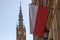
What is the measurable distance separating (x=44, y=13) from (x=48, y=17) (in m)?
1.68

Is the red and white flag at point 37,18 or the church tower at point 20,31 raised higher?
the red and white flag at point 37,18

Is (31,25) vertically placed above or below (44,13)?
below

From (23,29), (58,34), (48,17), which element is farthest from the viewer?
(23,29)

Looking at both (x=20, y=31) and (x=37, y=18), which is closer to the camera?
(x=37, y=18)

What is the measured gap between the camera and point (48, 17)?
17.9m

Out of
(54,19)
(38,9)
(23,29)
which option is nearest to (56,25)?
(54,19)

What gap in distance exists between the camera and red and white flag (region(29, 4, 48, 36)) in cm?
1595

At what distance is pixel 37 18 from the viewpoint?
52.8 feet

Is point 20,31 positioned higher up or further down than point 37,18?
further down

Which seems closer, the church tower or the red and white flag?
the red and white flag

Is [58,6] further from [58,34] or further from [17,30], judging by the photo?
[17,30]

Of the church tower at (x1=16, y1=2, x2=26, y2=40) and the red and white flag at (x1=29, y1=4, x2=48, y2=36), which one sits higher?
the red and white flag at (x1=29, y1=4, x2=48, y2=36)

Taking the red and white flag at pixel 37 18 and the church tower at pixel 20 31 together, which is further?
the church tower at pixel 20 31

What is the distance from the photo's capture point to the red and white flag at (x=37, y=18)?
1595 centimetres
